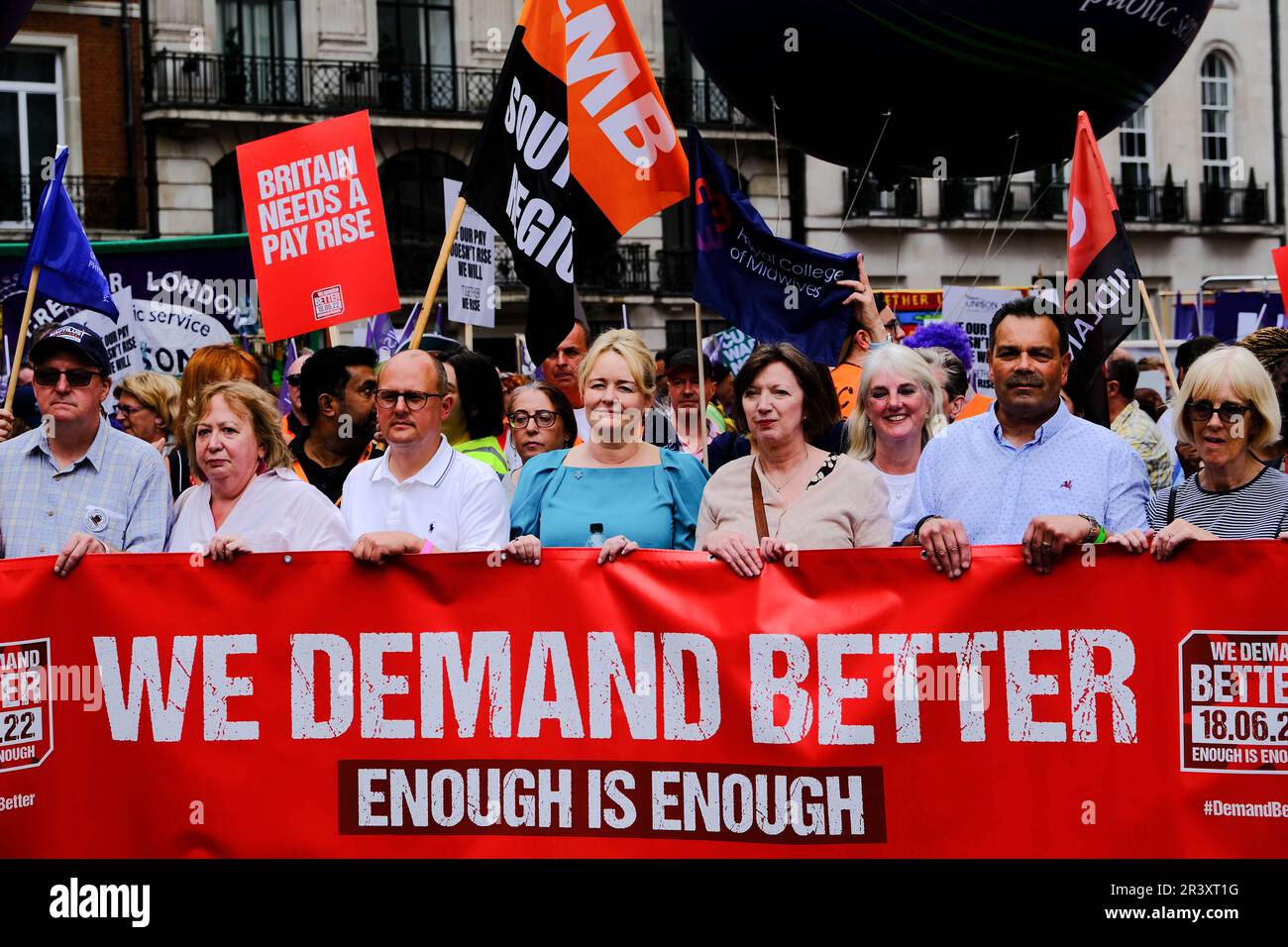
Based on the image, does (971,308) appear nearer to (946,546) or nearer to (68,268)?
(68,268)

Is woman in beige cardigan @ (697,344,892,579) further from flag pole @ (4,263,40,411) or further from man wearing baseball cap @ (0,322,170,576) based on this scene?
flag pole @ (4,263,40,411)

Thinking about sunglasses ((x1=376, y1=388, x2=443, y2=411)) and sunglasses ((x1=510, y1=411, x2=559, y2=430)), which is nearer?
sunglasses ((x1=376, y1=388, x2=443, y2=411))

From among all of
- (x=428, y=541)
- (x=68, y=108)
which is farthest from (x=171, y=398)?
(x=68, y=108)

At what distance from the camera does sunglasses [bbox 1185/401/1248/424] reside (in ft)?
15.9

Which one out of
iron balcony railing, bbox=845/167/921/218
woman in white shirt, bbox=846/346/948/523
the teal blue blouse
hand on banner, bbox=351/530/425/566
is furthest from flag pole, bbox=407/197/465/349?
iron balcony railing, bbox=845/167/921/218

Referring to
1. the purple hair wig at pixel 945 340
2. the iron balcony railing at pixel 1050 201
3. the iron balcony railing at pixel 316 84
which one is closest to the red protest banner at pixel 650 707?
the purple hair wig at pixel 945 340

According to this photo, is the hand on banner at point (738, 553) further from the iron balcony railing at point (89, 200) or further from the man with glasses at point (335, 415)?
the iron balcony railing at point (89, 200)

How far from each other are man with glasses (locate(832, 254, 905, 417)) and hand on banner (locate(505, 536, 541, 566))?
8.22 feet

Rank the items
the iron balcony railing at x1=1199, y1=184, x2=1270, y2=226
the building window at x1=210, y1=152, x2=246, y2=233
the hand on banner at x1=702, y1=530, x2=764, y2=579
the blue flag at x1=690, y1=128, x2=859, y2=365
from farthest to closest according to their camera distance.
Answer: the iron balcony railing at x1=1199, y1=184, x2=1270, y2=226 → the building window at x1=210, y1=152, x2=246, y2=233 → the blue flag at x1=690, y1=128, x2=859, y2=365 → the hand on banner at x1=702, y1=530, x2=764, y2=579

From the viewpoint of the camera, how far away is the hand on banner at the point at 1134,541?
449 centimetres

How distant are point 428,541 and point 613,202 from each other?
1864 mm

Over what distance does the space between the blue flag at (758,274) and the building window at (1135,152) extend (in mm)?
29188
